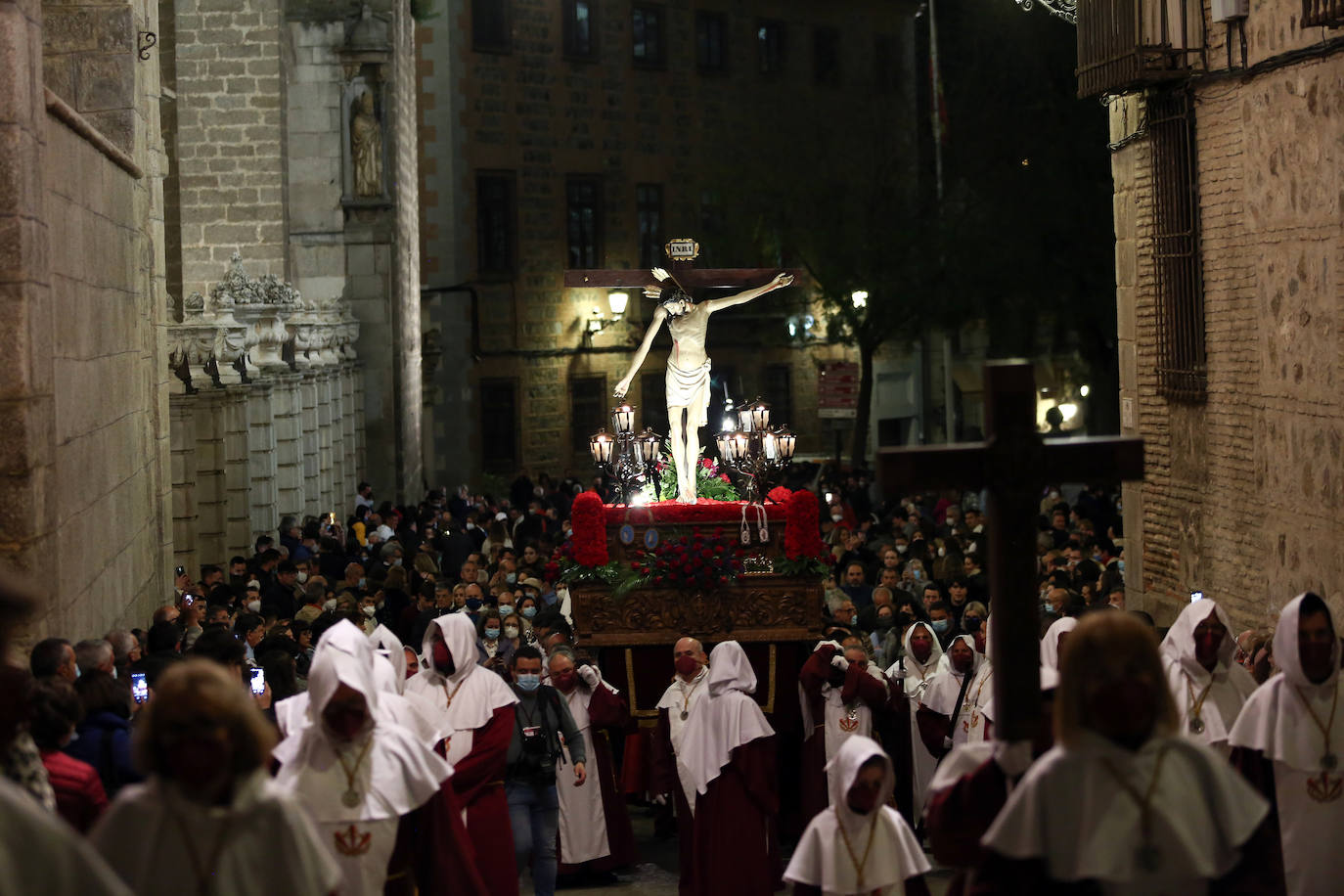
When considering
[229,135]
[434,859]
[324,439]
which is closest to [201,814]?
[434,859]

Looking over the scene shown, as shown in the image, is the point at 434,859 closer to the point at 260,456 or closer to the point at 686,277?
the point at 686,277

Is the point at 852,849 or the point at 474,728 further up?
the point at 474,728

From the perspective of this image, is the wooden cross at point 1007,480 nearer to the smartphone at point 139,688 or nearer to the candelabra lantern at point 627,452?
the smartphone at point 139,688

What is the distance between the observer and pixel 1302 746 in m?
7.96

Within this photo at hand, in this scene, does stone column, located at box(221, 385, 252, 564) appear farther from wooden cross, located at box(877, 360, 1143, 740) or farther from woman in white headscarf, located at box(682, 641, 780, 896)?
wooden cross, located at box(877, 360, 1143, 740)

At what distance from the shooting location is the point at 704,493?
15.6 m

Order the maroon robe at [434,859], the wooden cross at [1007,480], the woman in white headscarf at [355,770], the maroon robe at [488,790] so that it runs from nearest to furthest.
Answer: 1. the wooden cross at [1007,480]
2. the woman in white headscarf at [355,770]
3. the maroon robe at [434,859]
4. the maroon robe at [488,790]

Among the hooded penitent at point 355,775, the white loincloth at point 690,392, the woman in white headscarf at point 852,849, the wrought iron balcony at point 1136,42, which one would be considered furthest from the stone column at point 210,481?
the woman in white headscarf at point 852,849

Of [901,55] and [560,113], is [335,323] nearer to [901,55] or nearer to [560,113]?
[560,113]

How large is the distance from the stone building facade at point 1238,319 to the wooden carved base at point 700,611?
3380mm

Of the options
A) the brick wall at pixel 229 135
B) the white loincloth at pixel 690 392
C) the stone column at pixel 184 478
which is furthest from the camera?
the brick wall at pixel 229 135

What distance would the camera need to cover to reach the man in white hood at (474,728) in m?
10.0

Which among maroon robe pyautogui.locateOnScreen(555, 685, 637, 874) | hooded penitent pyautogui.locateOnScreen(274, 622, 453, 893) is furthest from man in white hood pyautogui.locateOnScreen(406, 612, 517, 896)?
maroon robe pyautogui.locateOnScreen(555, 685, 637, 874)

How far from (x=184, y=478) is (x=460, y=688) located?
12336mm
